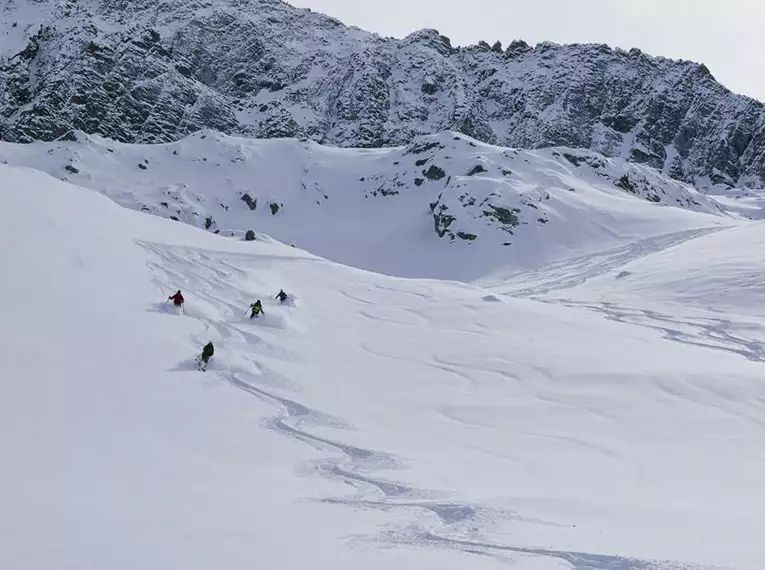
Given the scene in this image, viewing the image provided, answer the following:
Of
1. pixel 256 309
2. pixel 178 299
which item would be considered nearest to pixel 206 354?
pixel 178 299

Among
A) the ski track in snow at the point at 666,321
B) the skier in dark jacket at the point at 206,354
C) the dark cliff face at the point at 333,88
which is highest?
the dark cliff face at the point at 333,88

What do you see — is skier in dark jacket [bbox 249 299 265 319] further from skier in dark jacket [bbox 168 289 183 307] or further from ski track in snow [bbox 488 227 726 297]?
ski track in snow [bbox 488 227 726 297]

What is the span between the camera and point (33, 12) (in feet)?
459

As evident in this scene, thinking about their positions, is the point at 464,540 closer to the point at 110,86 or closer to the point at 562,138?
the point at 110,86

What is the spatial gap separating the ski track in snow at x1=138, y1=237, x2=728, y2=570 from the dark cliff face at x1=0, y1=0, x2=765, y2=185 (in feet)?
324

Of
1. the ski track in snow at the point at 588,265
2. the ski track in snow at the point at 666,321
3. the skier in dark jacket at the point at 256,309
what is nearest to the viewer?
the skier in dark jacket at the point at 256,309

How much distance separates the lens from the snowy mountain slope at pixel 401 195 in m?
62.7

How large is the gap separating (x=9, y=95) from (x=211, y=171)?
58.5 metres

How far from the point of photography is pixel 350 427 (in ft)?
41.3

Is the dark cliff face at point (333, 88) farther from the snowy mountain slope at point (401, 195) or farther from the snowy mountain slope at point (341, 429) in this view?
the snowy mountain slope at point (341, 429)

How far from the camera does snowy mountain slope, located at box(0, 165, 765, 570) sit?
6.69 meters

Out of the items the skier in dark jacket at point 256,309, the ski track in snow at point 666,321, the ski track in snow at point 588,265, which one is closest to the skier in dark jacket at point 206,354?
the skier in dark jacket at point 256,309

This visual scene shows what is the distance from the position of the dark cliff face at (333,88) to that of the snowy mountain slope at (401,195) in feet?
129

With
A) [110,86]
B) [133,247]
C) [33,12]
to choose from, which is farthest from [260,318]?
[33,12]
